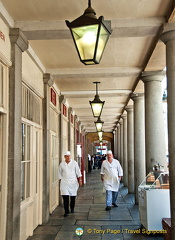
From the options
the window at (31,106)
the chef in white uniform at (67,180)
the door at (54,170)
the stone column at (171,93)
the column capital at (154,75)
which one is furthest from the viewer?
the door at (54,170)

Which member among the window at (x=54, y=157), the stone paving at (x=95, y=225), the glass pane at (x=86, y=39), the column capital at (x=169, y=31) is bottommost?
the stone paving at (x=95, y=225)

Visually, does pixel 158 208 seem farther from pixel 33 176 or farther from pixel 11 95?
pixel 11 95

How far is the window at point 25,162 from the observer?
5.39 m

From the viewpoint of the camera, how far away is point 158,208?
17.5 feet

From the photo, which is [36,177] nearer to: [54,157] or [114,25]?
[54,157]

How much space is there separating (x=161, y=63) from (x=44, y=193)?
12.2 ft

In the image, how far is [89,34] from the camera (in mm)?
2914

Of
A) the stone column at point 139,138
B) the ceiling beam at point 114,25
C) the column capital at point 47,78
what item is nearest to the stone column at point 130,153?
the stone column at point 139,138

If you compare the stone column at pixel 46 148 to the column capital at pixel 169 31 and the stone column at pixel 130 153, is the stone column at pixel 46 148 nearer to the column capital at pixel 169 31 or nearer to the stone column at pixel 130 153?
the column capital at pixel 169 31

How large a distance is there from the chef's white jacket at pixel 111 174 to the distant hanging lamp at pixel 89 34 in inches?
217

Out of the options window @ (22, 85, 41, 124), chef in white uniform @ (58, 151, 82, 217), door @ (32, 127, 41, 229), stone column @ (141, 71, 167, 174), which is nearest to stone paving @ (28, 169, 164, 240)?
door @ (32, 127, 41, 229)

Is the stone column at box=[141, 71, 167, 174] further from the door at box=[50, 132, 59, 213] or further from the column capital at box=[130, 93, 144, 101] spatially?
the door at box=[50, 132, 59, 213]

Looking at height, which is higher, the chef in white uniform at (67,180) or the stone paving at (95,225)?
the chef in white uniform at (67,180)

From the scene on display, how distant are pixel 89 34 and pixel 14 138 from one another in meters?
2.07
